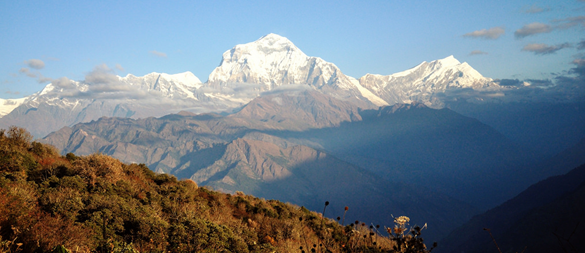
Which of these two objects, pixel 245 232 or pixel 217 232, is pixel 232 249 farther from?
pixel 245 232

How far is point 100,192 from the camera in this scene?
18.1 meters

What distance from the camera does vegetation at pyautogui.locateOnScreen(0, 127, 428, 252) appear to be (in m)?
10.0

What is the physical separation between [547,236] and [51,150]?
209 meters

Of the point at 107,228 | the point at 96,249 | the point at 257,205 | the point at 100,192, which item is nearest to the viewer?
the point at 96,249

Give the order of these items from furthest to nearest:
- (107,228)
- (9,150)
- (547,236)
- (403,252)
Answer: (547,236), (9,150), (107,228), (403,252)

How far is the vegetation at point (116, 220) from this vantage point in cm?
1004

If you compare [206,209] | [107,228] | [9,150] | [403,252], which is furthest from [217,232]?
[9,150]

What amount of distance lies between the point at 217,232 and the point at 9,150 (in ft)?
50.9

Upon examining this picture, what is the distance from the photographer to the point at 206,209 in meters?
20.1

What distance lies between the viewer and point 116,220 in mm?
13859

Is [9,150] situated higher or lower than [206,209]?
higher

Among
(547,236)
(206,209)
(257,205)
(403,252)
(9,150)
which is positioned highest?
(9,150)

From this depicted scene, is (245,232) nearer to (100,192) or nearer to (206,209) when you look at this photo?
(206,209)

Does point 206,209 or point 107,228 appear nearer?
point 107,228
